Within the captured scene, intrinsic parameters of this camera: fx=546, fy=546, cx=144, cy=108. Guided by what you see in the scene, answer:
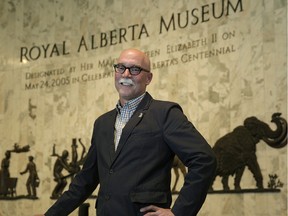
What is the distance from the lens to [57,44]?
789 cm

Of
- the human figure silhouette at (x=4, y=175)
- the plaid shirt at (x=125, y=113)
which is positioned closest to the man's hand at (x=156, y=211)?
the plaid shirt at (x=125, y=113)

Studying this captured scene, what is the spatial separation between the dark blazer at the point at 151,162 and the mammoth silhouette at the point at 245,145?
9.19 ft

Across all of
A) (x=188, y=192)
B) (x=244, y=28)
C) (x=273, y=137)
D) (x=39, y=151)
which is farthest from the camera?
(x=39, y=151)

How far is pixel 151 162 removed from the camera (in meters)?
2.82

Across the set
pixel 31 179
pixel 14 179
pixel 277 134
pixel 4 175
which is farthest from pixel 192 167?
pixel 4 175

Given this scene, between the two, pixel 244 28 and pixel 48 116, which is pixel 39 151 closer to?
pixel 48 116

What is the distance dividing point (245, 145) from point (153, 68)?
5.54 feet

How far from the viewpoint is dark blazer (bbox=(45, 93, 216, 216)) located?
266 centimetres

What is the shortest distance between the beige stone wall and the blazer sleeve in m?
2.95

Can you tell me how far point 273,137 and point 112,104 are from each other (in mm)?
2347

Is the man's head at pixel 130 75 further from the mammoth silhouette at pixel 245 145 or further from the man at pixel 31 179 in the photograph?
the man at pixel 31 179

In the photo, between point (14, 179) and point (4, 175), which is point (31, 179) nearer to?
point (14, 179)

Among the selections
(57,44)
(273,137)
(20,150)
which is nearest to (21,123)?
(20,150)

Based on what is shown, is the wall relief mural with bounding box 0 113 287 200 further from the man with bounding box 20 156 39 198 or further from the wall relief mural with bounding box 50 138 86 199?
the man with bounding box 20 156 39 198
